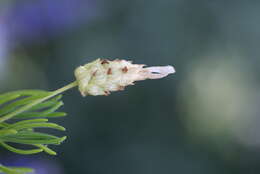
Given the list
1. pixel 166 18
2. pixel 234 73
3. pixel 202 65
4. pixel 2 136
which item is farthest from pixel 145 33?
pixel 2 136

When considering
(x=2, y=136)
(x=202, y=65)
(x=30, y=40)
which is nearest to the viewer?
(x=2, y=136)

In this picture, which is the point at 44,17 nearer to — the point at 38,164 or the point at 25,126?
the point at 38,164

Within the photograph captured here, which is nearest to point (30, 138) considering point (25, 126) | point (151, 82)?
point (25, 126)

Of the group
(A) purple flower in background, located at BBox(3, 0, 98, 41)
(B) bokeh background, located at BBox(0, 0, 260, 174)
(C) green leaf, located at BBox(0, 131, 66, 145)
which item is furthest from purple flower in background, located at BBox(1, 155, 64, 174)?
(C) green leaf, located at BBox(0, 131, 66, 145)

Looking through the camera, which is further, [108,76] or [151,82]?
[151,82]

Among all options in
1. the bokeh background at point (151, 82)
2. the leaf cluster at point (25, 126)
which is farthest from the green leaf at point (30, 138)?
the bokeh background at point (151, 82)

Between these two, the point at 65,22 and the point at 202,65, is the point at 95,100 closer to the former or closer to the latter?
the point at 65,22
